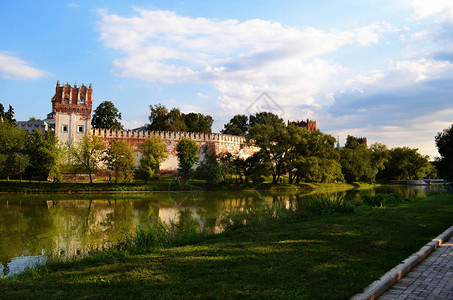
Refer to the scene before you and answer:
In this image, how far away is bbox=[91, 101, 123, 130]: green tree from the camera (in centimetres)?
4781

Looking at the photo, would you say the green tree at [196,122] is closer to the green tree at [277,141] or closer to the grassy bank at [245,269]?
the green tree at [277,141]

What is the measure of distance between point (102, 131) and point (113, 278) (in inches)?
1502

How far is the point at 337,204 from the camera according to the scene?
1227cm

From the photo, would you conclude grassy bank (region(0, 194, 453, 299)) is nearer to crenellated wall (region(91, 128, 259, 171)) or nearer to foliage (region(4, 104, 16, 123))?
crenellated wall (region(91, 128, 259, 171))

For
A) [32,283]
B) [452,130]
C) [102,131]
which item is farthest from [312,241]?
[102,131]

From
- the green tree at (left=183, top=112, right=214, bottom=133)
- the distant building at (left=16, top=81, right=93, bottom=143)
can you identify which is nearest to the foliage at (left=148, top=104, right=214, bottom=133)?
the green tree at (left=183, top=112, right=214, bottom=133)

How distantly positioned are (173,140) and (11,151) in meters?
18.5

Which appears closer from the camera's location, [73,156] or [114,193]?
[114,193]

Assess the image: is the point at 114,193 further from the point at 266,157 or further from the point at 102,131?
the point at 266,157

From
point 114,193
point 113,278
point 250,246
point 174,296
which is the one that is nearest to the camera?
point 174,296

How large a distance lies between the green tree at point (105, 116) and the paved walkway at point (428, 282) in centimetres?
4747

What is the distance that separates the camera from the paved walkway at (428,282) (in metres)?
3.98

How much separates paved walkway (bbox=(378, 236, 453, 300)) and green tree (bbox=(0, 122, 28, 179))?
32.0 m

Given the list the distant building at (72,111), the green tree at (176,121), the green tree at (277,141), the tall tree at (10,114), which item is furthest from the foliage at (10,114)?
the green tree at (277,141)
